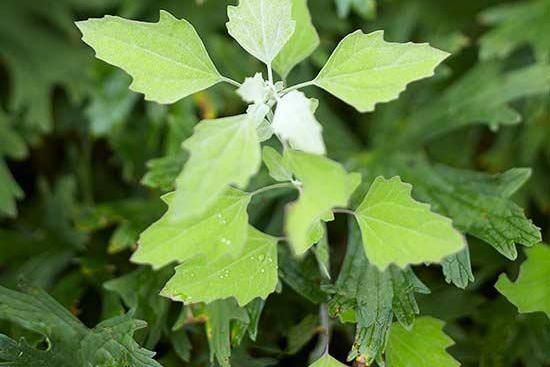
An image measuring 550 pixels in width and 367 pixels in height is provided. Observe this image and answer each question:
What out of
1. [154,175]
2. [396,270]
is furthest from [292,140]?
[154,175]

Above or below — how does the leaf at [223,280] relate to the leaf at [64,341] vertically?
above

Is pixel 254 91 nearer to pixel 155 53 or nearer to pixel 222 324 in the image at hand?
pixel 155 53

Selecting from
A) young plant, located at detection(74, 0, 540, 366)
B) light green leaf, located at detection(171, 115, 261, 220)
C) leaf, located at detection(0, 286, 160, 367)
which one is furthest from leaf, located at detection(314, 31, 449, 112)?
leaf, located at detection(0, 286, 160, 367)

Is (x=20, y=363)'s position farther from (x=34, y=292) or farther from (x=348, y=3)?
(x=348, y=3)

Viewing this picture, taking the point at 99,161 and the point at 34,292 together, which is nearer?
the point at 34,292

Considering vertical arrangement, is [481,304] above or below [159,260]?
below

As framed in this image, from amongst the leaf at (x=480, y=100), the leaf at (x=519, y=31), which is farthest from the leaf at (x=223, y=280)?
the leaf at (x=519, y=31)

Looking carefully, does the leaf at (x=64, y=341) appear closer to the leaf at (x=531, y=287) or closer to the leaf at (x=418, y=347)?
the leaf at (x=418, y=347)

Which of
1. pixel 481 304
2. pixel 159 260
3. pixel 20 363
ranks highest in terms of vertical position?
pixel 159 260

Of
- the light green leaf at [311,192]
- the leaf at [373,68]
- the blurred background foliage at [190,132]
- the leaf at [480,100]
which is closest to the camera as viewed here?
the light green leaf at [311,192]
